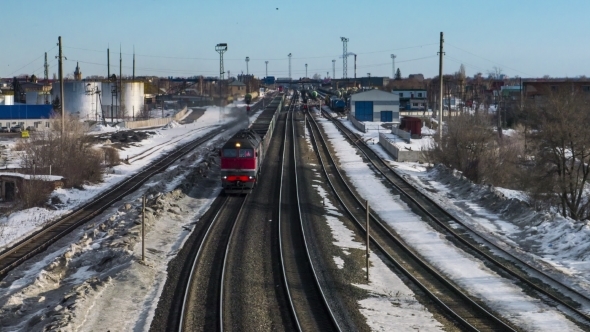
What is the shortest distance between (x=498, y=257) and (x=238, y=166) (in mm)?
12837

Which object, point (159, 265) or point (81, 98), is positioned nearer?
point (159, 265)

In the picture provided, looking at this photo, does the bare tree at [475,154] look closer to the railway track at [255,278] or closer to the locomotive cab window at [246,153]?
the locomotive cab window at [246,153]

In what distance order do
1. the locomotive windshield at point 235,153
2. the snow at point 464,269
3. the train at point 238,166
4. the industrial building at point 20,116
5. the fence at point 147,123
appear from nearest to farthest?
the snow at point 464,269 < the train at point 238,166 < the locomotive windshield at point 235,153 < the industrial building at point 20,116 < the fence at point 147,123

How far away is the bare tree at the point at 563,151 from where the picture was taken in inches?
1153

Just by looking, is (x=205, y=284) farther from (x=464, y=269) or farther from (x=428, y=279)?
(x=464, y=269)

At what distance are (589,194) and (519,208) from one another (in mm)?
9046

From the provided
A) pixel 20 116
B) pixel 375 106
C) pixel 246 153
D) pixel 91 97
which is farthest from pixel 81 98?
pixel 246 153

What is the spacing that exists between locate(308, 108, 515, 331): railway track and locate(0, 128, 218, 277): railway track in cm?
963

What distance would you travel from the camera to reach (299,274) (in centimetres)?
1675

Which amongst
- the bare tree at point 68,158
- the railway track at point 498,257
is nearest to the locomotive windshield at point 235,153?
the railway track at point 498,257

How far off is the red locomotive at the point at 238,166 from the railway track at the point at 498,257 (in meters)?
6.42

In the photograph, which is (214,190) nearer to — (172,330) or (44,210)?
(44,210)

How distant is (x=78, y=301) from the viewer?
1377 centimetres

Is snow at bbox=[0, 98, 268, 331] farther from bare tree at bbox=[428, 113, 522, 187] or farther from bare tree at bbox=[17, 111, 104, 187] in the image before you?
bare tree at bbox=[428, 113, 522, 187]
